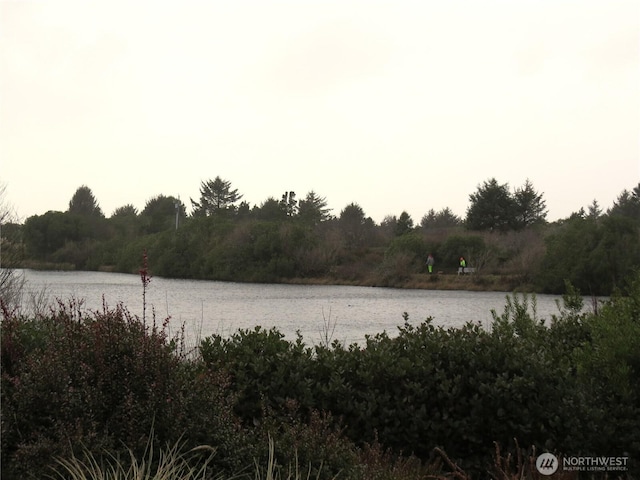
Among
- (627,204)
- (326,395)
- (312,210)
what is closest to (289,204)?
(312,210)

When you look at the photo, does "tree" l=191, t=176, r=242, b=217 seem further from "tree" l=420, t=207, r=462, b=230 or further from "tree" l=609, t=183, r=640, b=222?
"tree" l=609, t=183, r=640, b=222

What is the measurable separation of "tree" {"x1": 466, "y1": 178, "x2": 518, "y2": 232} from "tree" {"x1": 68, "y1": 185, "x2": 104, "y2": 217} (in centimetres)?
6577

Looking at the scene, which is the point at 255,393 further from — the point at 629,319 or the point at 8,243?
the point at 8,243

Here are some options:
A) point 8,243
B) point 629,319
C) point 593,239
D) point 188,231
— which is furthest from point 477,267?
point 629,319

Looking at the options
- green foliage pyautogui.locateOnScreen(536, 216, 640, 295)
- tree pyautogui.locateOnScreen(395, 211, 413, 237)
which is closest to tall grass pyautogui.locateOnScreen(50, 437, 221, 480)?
green foliage pyautogui.locateOnScreen(536, 216, 640, 295)

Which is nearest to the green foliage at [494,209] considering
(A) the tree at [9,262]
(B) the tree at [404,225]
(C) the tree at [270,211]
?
(B) the tree at [404,225]


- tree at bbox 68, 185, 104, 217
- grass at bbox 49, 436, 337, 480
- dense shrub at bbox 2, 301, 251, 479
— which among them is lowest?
grass at bbox 49, 436, 337, 480

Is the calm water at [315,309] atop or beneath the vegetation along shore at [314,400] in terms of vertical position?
beneath

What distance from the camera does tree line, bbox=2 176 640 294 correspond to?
4703cm

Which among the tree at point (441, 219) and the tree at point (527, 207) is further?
the tree at point (441, 219)

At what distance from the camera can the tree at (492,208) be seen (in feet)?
214

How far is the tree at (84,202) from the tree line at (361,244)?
18.0 metres

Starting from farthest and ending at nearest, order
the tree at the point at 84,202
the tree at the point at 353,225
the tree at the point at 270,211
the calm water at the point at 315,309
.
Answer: the tree at the point at 84,202
the tree at the point at 270,211
the tree at the point at 353,225
the calm water at the point at 315,309

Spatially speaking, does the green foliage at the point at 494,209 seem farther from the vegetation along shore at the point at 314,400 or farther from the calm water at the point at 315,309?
the vegetation along shore at the point at 314,400
